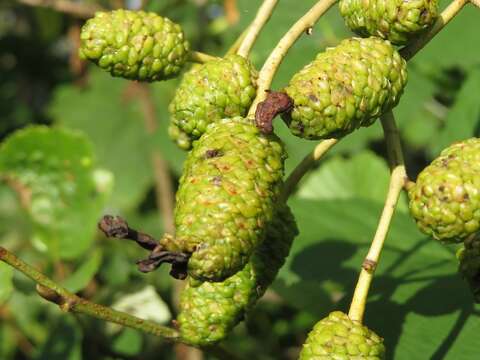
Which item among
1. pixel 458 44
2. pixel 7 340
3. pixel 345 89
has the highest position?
pixel 345 89

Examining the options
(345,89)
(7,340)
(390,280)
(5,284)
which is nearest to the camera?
(345,89)

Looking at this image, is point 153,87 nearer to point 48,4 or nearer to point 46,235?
point 48,4

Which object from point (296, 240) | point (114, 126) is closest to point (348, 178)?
point (296, 240)

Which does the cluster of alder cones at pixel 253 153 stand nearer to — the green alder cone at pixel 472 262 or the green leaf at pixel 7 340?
the green alder cone at pixel 472 262

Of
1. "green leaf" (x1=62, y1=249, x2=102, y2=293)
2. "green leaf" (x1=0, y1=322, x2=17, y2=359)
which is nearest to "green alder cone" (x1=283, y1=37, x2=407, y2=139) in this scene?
"green leaf" (x1=62, y1=249, x2=102, y2=293)

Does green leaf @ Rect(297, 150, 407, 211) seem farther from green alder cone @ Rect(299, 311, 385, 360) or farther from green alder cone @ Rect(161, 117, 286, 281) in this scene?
green alder cone @ Rect(161, 117, 286, 281)

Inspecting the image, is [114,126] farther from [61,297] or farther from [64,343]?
[61,297]
